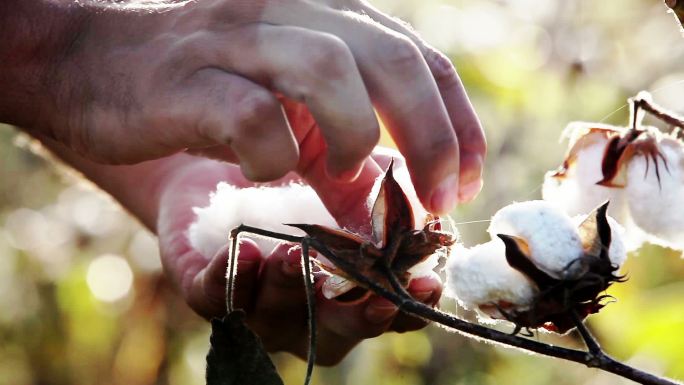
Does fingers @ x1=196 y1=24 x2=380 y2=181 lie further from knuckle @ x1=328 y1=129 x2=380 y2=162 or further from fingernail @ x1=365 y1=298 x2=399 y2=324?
fingernail @ x1=365 y1=298 x2=399 y2=324

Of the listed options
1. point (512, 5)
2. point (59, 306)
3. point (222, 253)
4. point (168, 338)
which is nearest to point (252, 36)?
point (222, 253)

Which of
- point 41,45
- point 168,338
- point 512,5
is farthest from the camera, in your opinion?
point 168,338

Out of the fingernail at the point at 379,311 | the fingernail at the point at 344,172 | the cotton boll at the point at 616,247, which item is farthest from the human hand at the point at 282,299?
the cotton boll at the point at 616,247

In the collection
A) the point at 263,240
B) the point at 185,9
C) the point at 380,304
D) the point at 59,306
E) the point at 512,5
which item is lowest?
the point at 59,306

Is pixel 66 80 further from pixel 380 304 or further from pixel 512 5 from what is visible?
pixel 512 5

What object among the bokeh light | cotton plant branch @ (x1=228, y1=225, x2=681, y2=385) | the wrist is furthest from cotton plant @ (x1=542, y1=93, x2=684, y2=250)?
the bokeh light

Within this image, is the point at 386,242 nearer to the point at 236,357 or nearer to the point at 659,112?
the point at 236,357

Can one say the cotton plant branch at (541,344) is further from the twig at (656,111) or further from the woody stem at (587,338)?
the twig at (656,111)
